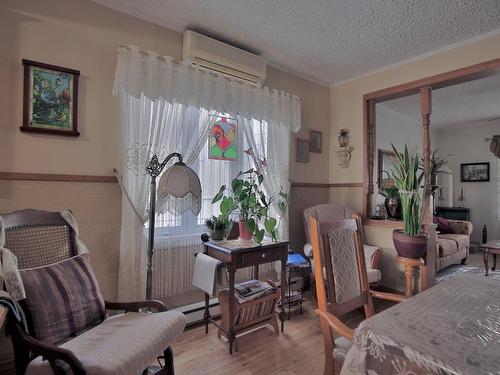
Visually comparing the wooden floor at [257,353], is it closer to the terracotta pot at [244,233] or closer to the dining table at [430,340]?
the terracotta pot at [244,233]

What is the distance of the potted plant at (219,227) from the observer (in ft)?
7.57

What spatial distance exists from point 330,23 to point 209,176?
1642mm

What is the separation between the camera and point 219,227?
2.31m

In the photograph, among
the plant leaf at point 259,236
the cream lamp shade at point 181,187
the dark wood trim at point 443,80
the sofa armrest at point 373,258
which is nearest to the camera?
the cream lamp shade at point 181,187

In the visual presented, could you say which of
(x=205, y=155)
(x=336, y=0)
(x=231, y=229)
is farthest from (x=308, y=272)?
(x=336, y=0)

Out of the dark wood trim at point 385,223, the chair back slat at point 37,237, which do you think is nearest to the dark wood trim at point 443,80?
the dark wood trim at point 385,223

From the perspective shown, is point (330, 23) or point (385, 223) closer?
point (330, 23)

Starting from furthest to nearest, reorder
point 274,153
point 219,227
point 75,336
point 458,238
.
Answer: point 458,238
point 274,153
point 219,227
point 75,336

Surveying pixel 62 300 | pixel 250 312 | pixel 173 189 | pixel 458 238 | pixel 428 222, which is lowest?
pixel 250 312

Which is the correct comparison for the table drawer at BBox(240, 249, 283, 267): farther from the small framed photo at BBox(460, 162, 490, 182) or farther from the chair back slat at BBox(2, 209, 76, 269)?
the small framed photo at BBox(460, 162, 490, 182)

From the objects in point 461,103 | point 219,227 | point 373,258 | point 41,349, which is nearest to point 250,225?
point 219,227

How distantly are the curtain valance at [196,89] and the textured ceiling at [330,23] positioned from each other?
36 cm

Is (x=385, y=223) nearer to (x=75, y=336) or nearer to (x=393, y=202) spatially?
(x=393, y=202)

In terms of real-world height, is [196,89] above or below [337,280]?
above
